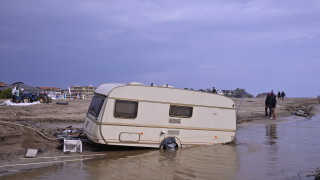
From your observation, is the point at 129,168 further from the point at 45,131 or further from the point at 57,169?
the point at 45,131

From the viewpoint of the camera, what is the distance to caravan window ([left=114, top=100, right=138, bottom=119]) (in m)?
12.1

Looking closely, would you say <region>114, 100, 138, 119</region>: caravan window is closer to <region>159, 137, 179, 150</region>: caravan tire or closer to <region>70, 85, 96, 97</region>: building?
<region>159, 137, 179, 150</region>: caravan tire

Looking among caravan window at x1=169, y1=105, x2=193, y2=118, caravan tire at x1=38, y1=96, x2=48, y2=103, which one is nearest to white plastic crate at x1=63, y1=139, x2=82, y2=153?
caravan window at x1=169, y1=105, x2=193, y2=118

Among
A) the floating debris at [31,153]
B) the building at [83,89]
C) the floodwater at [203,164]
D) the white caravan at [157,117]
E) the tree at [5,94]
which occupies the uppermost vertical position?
the building at [83,89]

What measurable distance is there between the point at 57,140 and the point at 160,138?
12.2 ft

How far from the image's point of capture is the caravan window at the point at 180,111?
12.9 metres

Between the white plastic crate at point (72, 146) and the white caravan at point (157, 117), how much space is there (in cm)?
54

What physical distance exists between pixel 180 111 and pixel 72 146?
399 centimetres

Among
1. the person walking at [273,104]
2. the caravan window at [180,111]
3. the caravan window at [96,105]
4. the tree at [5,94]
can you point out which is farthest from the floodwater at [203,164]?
the tree at [5,94]

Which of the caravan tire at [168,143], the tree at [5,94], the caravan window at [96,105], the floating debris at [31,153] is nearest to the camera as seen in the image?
the floating debris at [31,153]

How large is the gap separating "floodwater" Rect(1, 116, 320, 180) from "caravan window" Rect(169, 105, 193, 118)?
1281mm

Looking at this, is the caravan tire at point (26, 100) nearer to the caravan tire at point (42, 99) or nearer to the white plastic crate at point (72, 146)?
the caravan tire at point (42, 99)

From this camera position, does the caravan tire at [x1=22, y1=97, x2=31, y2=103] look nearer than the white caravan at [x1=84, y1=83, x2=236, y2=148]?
No

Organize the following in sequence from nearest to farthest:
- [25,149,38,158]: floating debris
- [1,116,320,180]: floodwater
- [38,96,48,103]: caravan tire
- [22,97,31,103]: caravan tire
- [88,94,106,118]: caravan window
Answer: [1,116,320,180]: floodwater → [25,149,38,158]: floating debris → [88,94,106,118]: caravan window → [22,97,31,103]: caravan tire → [38,96,48,103]: caravan tire
